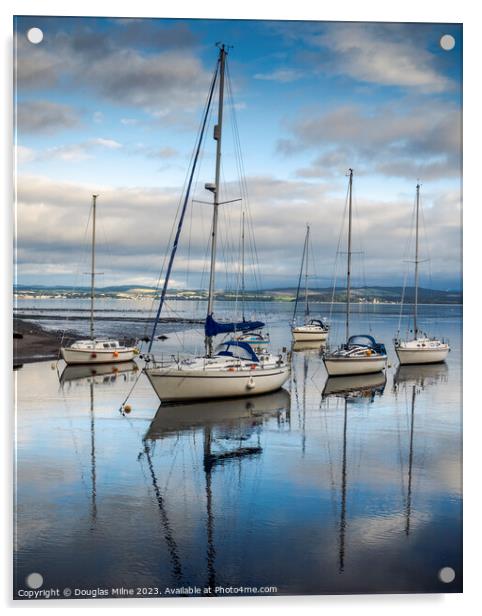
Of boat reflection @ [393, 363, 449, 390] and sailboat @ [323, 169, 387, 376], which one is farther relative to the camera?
sailboat @ [323, 169, 387, 376]

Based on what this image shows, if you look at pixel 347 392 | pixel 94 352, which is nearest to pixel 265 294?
pixel 347 392

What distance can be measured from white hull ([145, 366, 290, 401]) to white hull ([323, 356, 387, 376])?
17.4ft

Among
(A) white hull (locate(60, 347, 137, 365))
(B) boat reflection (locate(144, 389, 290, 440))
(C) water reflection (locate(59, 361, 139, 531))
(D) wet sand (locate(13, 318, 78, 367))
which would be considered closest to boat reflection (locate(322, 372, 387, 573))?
(B) boat reflection (locate(144, 389, 290, 440))

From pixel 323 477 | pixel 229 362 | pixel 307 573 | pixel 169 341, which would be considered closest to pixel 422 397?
pixel 229 362

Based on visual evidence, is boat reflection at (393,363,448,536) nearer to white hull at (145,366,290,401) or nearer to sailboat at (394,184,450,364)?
sailboat at (394,184,450,364)

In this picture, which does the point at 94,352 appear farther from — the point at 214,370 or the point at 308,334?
the point at 308,334

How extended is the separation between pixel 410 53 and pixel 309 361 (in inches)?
758

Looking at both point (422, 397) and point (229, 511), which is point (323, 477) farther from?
point (422, 397)

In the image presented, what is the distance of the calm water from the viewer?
6102 mm

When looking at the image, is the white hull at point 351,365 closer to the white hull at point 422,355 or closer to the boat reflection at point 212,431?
the white hull at point 422,355

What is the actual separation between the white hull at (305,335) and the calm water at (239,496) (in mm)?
20675

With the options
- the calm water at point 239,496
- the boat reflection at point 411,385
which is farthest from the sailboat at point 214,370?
the boat reflection at point 411,385

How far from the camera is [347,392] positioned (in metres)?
16.8

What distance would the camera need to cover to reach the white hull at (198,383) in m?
14.0
